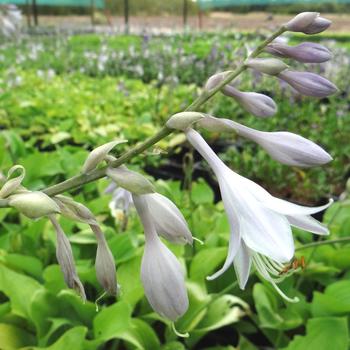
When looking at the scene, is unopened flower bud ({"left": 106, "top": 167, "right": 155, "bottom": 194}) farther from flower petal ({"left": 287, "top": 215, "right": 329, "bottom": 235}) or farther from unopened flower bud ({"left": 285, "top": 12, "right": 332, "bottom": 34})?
unopened flower bud ({"left": 285, "top": 12, "right": 332, "bottom": 34})

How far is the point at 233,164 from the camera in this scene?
4664mm

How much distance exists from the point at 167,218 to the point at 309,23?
412 millimetres

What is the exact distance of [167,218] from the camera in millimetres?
824

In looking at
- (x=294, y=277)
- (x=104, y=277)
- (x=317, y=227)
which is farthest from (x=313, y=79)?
(x=294, y=277)

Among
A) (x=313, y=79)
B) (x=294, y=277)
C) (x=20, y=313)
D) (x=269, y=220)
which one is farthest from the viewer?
(x=294, y=277)

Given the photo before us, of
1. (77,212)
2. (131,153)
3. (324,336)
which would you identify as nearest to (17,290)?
(324,336)

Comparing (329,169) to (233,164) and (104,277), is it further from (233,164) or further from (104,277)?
(104,277)

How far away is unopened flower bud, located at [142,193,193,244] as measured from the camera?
82cm

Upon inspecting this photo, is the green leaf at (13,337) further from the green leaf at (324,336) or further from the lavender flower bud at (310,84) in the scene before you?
the lavender flower bud at (310,84)

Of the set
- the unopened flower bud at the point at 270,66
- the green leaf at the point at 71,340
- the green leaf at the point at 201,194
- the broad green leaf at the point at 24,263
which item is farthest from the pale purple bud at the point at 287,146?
the green leaf at the point at 201,194

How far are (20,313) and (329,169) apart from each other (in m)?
3.25

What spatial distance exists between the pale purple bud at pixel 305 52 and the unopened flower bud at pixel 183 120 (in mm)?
235

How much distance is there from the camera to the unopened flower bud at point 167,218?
32.3 inches

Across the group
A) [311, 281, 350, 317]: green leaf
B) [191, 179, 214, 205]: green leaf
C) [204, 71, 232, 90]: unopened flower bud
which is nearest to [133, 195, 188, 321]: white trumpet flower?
[204, 71, 232, 90]: unopened flower bud
